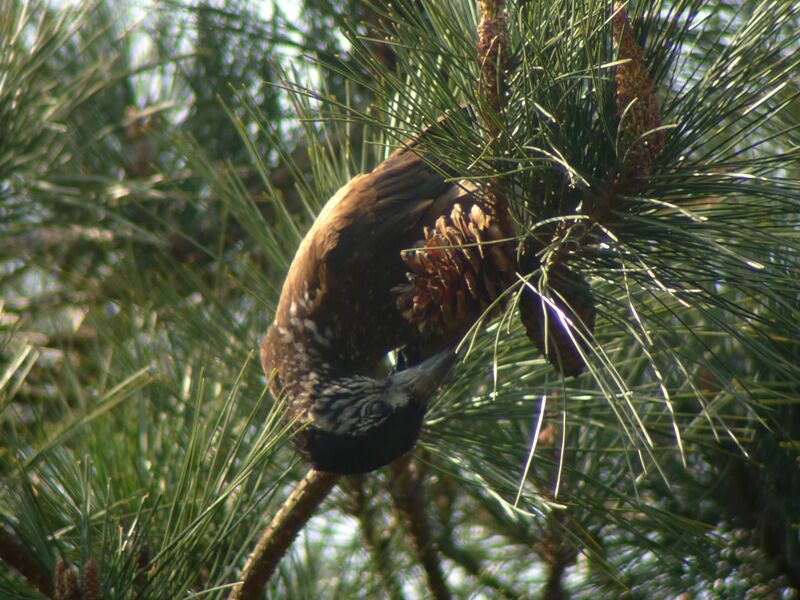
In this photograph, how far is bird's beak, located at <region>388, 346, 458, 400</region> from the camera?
1416 millimetres

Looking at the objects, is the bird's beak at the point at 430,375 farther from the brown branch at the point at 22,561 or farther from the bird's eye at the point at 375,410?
the brown branch at the point at 22,561

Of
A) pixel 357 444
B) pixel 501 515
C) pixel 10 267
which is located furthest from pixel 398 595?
pixel 10 267

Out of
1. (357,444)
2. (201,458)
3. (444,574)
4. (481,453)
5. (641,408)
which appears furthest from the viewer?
(444,574)

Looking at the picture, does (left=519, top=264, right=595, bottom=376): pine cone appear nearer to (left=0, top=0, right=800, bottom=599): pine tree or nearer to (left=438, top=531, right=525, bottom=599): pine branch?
(left=0, top=0, right=800, bottom=599): pine tree

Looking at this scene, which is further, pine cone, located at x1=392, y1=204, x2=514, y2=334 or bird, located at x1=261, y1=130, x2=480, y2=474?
bird, located at x1=261, y1=130, x2=480, y2=474

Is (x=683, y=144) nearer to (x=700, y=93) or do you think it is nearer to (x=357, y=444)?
(x=700, y=93)

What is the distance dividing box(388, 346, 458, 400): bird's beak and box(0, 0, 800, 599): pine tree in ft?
0.21

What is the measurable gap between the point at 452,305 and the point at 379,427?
21 cm

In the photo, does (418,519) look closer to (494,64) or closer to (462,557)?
(462,557)

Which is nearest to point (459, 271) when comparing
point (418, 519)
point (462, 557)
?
point (418, 519)

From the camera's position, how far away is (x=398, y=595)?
2.11m

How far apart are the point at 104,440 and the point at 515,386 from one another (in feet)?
2.27

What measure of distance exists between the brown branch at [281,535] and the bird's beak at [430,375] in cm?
17

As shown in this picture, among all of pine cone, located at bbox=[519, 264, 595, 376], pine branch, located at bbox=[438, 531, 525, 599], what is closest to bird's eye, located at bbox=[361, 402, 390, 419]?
pine cone, located at bbox=[519, 264, 595, 376]
